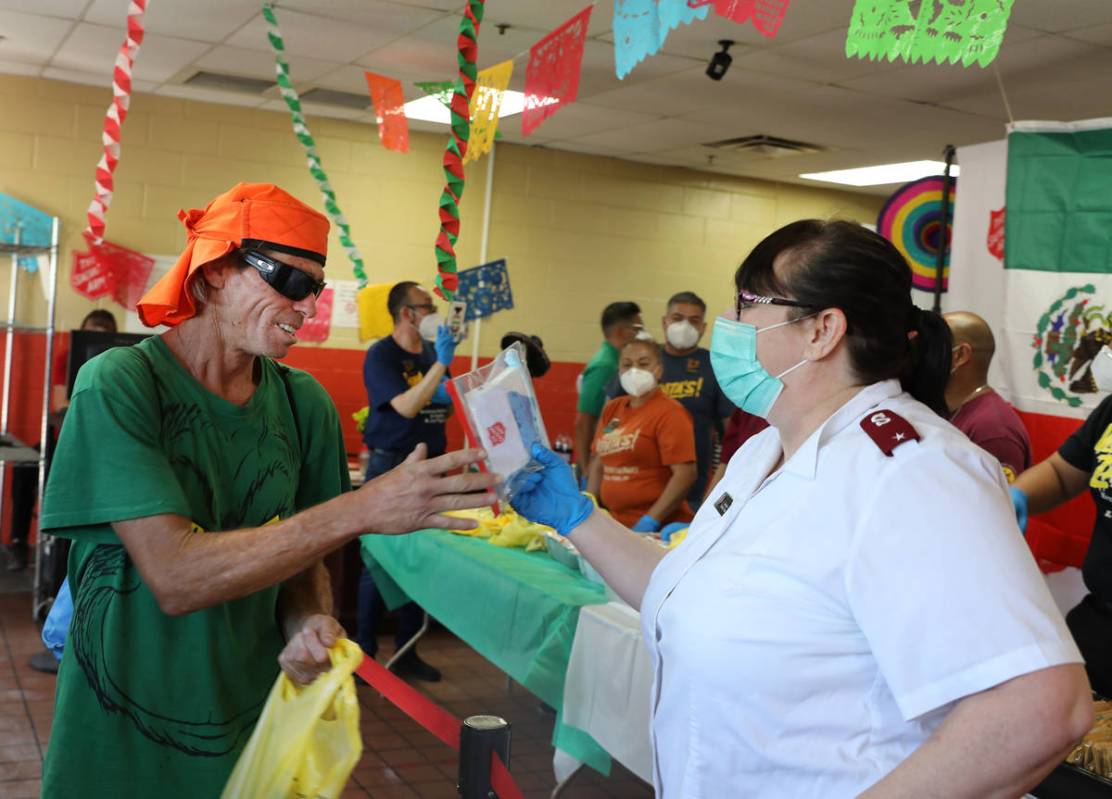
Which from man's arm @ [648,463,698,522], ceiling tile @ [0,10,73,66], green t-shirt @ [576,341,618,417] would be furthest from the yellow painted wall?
man's arm @ [648,463,698,522]

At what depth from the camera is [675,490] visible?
4.39 m

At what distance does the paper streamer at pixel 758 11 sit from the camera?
3.07m

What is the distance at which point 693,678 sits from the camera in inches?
57.8

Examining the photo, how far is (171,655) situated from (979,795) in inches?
45.1

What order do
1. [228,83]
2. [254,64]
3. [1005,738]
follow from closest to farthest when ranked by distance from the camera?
[1005,738]
[254,64]
[228,83]

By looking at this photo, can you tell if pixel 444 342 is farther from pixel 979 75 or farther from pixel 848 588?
pixel 848 588

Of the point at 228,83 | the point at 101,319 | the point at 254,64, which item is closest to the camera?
the point at 254,64

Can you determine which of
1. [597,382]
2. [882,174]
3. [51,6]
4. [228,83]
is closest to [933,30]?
[597,382]

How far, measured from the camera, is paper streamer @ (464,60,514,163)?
16.2 feet

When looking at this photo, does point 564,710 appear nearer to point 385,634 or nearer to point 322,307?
point 385,634

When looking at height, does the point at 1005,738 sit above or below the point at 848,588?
below

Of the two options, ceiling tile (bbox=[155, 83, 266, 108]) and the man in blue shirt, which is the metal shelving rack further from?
the man in blue shirt

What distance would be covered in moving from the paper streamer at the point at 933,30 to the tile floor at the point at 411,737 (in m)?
2.63

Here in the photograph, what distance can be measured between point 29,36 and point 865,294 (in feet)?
19.0
